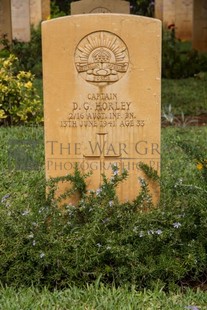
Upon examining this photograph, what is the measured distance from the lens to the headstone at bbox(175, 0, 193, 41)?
19469 mm

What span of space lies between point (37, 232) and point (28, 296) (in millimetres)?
445

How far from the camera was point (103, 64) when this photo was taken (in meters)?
4.18

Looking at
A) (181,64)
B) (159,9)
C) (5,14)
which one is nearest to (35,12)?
(159,9)

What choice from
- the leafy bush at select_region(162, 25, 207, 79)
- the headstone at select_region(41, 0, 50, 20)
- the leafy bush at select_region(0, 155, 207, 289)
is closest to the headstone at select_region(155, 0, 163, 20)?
the headstone at select_region(41, 0, 50, 20)

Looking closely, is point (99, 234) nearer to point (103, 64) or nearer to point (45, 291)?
point (45, 291)

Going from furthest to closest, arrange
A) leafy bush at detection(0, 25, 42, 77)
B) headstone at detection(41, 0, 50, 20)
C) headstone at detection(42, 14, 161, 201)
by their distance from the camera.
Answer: headstone at detection(41, 0, 50, 20) < leafy bush at detection(0, 25, 42, 77) < headstone at detection(42, 14, 161, 201)

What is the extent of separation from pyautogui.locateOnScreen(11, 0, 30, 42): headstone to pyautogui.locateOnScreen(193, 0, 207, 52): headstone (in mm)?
5684

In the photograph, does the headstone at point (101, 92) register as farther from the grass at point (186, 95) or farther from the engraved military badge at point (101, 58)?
the grass at point (186, 95)

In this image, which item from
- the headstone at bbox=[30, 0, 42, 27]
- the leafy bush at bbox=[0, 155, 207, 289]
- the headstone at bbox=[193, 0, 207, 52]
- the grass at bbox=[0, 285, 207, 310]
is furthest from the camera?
the headstone at bbox=[30, 0, 42, 27]

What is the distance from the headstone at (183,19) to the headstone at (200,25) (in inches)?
195

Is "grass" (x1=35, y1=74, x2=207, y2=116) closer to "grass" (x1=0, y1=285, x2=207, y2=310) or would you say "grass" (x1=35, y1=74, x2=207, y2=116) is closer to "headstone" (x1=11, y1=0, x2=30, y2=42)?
"grass" (x1=0, y1=285, x2=207, y2=310)

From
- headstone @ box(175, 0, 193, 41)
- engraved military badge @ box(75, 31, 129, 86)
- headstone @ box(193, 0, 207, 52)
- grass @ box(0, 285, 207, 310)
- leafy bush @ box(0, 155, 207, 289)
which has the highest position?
headstone @ box(175, 0, 193, 41)

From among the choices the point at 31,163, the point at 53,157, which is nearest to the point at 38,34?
the point at 31,163

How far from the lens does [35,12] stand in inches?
788
